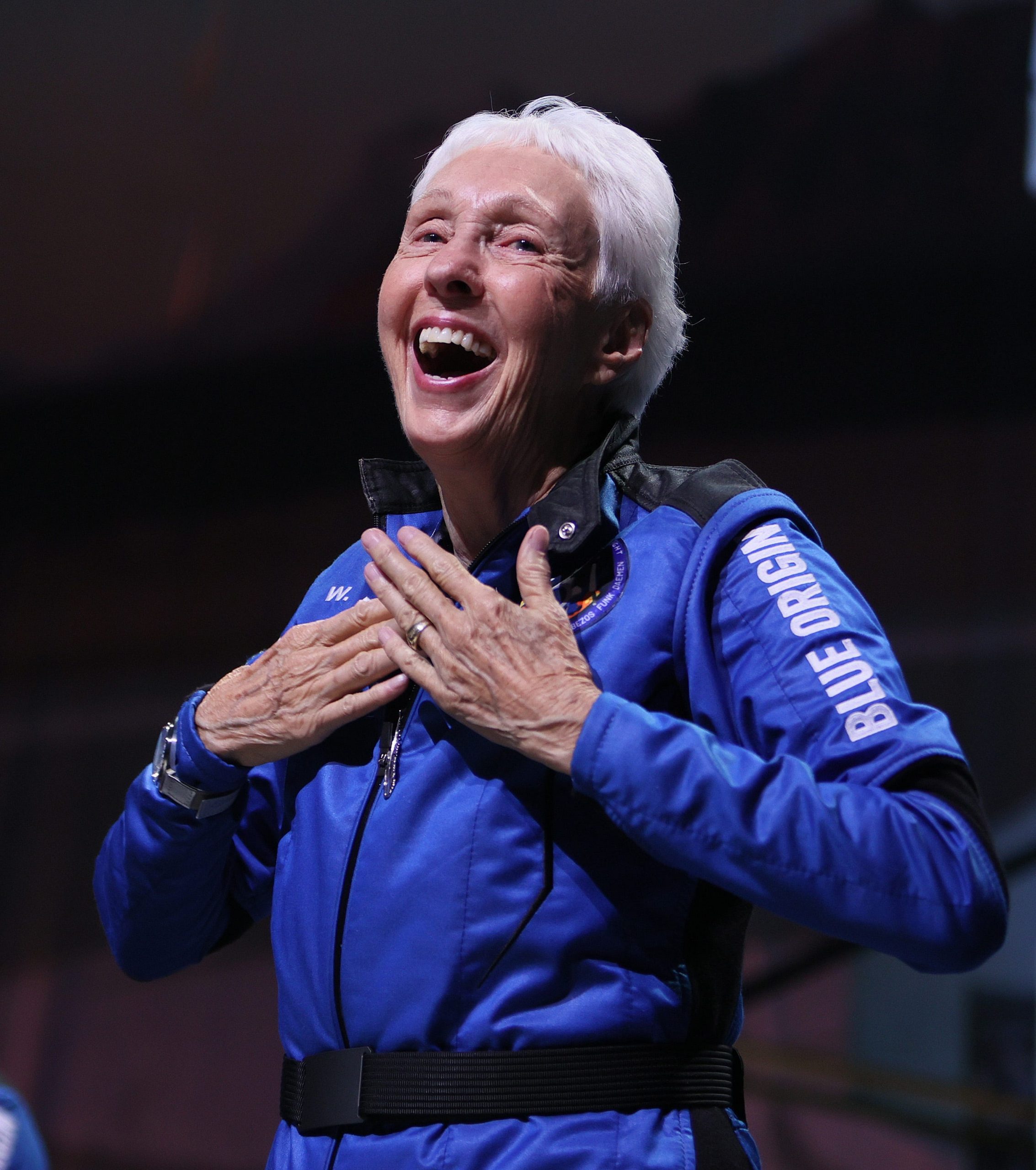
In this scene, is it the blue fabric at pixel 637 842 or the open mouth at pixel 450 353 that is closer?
the blue fabric at pixel 637 842

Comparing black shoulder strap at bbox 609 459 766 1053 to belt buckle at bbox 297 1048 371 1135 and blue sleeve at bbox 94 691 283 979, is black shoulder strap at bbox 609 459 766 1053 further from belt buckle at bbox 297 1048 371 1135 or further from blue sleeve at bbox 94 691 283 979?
blue sleeve at bbox 94 691 283 979

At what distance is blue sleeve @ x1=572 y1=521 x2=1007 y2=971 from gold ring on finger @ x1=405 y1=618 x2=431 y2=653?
6.7 inches

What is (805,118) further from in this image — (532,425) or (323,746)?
(323,746)

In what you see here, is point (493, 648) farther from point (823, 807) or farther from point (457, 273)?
point (457, 273)

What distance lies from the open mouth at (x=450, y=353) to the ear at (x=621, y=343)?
107mm

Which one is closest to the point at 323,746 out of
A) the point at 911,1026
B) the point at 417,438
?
the point at 417,438

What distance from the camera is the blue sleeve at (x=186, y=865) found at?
108cm

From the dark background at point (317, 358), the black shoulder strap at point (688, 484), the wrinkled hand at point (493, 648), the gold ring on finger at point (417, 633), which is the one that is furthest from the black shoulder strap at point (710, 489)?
the dark background at point (317, 358)

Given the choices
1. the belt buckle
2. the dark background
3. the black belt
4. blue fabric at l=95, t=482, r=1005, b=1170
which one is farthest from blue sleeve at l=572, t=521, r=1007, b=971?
the dark background

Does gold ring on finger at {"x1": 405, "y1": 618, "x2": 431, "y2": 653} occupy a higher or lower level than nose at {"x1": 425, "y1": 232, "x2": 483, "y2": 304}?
lower

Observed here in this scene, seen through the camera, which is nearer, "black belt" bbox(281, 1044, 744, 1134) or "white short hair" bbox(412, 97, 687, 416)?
"black belt" bbox(281, 1044, 744, 1134)

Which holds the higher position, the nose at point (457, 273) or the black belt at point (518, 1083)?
the nose at point (457, 273)

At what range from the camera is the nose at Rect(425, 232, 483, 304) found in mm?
1050

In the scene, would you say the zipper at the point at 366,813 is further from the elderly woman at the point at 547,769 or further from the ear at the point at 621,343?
the ear at the point at 621,343
